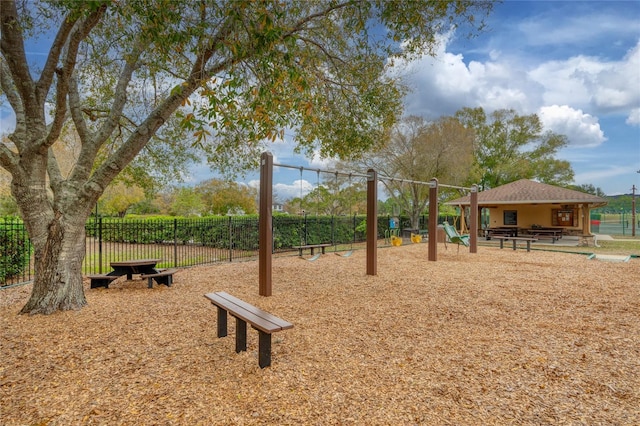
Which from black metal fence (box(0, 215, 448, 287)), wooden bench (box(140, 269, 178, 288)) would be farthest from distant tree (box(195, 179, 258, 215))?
wooden bench (box(140, 269, 178, 288))

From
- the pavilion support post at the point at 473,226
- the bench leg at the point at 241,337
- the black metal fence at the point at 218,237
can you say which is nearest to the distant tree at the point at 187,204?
the black metal fence at the point at 218,237

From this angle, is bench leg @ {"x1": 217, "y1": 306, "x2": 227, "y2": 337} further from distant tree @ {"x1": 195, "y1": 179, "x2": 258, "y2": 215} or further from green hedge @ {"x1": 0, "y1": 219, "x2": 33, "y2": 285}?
distant tree @ {"x1": 195, "y1": 179, "x2": 258, "y2": 215}

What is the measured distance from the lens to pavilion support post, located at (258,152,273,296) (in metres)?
5.82

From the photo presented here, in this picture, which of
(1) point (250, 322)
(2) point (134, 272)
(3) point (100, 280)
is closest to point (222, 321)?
(1) point (250, 322)

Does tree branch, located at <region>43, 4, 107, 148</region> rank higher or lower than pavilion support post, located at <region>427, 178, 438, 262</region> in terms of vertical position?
higher

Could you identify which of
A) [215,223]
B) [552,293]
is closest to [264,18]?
[552,293]

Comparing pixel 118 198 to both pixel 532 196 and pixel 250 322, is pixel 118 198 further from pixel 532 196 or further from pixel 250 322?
pixel 532 196

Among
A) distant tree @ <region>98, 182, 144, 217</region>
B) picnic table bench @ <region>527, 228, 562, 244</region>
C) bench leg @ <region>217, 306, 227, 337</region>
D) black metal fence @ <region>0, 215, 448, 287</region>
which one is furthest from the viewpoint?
distant tree @ <region>98, 182, 144, 217</region>

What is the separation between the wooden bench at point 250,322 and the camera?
300 centimetres

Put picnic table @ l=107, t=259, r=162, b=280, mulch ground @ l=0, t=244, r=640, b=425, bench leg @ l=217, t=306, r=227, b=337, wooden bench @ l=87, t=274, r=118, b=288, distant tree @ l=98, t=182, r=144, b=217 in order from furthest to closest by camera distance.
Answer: distant tree @ l=98, t=182, r=144, b=217 < picnic table @ l=107, t=259, r=162, b=280 < wooden bench @ l=87, t=274, r=118, b=288 < bench leg @ l=217, t=306, r=227, b=337 < mulch ground @ l=0, t=244, r=640, b=425

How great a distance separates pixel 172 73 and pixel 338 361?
13.5 ft

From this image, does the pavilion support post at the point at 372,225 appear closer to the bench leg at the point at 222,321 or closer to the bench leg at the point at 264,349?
the bench leg at the point at 222,321

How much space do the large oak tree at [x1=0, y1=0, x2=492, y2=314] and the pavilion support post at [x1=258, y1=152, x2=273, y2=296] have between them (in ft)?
3.15

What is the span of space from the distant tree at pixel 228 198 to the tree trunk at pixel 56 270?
2124 centimetres
